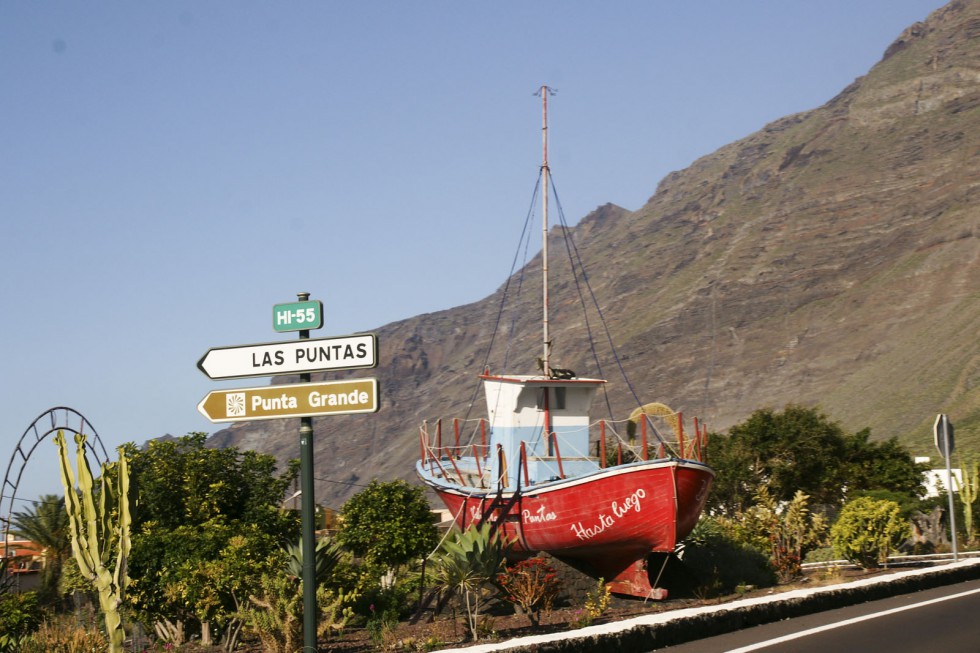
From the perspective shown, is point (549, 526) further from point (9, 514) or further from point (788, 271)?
point (788, 271)

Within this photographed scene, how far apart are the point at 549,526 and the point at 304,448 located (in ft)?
41.7

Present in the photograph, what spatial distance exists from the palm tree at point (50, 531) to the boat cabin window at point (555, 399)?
1697 centimetres

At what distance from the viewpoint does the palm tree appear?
109ft

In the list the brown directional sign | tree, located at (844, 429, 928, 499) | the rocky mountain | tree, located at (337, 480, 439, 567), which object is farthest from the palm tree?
the rocky mountain

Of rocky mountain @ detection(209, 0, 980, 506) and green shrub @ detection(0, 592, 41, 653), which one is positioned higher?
rocky mountain @ detection(209, 0, 980, 506)

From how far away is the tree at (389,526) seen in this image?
25.0m

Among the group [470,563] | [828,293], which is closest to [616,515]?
[470,563]

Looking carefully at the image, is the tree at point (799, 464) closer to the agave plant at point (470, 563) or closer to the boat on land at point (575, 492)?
the boat on land at point (575, 492)

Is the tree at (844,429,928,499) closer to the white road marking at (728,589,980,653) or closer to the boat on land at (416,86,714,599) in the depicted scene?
the boat on land at (416,86,714,599)

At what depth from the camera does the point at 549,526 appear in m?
22.2

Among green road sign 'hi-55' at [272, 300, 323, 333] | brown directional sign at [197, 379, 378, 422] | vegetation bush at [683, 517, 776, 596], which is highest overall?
green road sign 'hi-55' at [272, 300, 323, 333]

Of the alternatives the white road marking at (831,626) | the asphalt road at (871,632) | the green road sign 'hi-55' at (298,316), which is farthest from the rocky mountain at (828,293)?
the green road sign 'hi-55' at (298,316)

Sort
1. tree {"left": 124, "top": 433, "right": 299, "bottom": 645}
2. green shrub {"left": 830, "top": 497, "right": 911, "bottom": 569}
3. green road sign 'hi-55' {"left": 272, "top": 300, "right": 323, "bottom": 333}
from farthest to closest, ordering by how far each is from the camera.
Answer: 1. green shrub {"left": 830, "top": 497, "right": 911, "bottom": 569}
2. tree {"left": 124, "top": 433, "right": 299, "bottom": 645}
3. green road sign 'hi-55' {"left": 272, "top": 300, "right": 323, "bottom": 333}

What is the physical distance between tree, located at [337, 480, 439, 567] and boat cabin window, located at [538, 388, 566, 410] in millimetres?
3941
